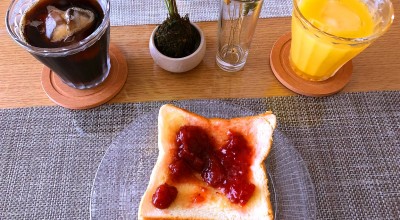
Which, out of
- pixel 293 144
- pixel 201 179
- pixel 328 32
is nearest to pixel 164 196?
pixel 201 179

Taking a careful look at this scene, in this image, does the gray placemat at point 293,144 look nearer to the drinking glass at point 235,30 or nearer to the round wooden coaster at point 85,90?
the round wooden coaster at point 85,90

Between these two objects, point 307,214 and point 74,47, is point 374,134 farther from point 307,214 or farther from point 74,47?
point 74,47

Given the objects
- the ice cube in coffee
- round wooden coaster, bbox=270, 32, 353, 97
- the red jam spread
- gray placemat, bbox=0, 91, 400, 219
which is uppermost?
the ice cube in coffee

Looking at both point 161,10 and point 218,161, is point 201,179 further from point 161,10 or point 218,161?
point 161,10

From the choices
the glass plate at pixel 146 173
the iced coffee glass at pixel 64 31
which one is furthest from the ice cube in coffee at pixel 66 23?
the glass plate at pixel 146 173

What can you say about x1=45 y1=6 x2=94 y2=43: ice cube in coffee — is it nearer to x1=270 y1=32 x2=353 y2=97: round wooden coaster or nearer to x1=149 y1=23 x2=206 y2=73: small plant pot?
x1=149 y1=23 x2=206 y2=73: small plant pot

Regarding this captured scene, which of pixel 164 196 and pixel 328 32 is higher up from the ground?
pixel 328 32

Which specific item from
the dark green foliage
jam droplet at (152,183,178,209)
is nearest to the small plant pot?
the dark green foliage
